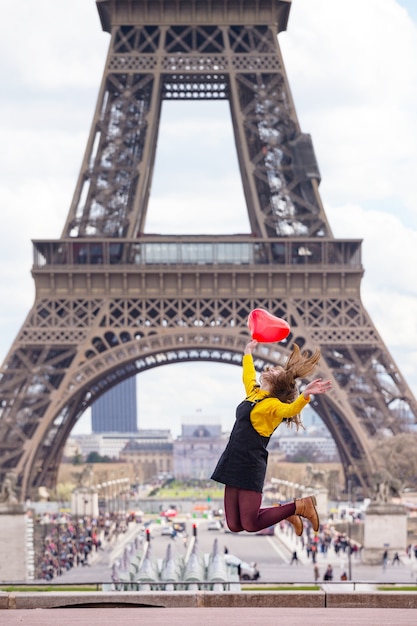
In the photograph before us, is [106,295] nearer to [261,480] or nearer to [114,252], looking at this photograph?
[114,252]

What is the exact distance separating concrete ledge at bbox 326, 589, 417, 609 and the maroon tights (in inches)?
158

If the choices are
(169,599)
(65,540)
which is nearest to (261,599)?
(169,599)

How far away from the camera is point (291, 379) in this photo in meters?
10.6

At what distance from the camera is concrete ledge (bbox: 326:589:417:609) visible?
45.9 feet

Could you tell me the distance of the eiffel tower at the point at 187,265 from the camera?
55031mm

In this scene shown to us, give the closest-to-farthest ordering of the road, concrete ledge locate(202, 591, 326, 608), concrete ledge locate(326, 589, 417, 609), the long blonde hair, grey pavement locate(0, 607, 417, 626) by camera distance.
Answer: the long blonde hair < grey pavement locate(0, 607, 417, 626) < concrete ledge locate(326, 589, 417, 609) < concrete ledge locate(202, 591, 326, 608) < the road

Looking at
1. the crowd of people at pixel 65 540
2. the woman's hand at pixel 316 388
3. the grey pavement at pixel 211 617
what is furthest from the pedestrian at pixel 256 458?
the crowd of people at pixel 65 540

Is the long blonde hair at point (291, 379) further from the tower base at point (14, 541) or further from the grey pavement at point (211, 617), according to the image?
the tower base at point (14, 541)

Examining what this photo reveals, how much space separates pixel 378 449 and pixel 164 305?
11.5 m

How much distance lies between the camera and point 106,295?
5669 centimetres

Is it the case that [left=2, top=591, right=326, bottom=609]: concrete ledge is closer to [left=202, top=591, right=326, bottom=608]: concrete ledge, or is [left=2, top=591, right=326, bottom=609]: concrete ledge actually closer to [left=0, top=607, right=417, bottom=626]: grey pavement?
[left=202, top=591, right=326, bottom=608]: concrete ledge

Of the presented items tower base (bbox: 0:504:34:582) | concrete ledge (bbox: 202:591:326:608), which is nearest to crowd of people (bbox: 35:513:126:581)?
tower base (bbox: 0:504:34:582)

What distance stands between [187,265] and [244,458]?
47437mm

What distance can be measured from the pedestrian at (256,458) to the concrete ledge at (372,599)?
3.75 m
